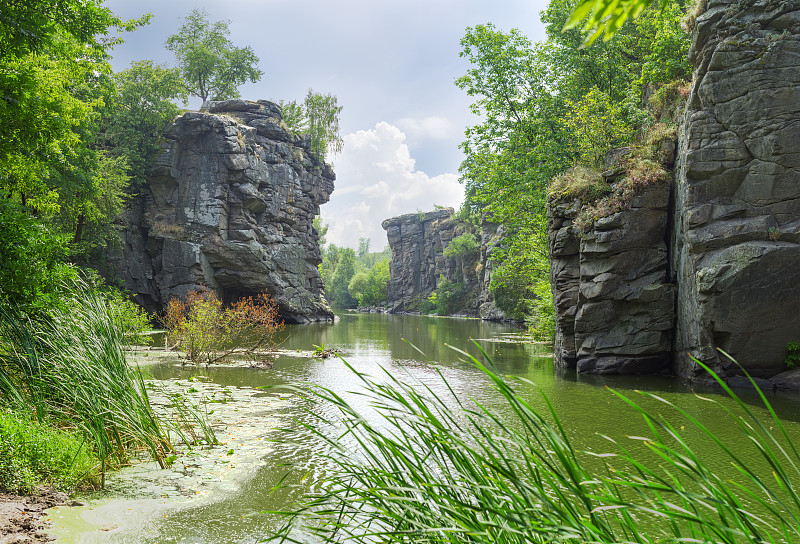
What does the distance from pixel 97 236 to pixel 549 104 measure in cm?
1954

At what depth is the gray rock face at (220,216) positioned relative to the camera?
28.2m

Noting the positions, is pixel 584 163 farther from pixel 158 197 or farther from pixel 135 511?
pixel 158 197

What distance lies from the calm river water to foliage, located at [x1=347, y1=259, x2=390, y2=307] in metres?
62.2

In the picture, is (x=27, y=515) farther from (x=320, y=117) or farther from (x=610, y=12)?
(x=320, y=117)

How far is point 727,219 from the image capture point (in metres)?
10.6

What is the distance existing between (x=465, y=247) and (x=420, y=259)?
16.3 metres

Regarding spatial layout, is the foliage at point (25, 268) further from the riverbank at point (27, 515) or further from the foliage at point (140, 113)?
the foliage at point (140, 113)

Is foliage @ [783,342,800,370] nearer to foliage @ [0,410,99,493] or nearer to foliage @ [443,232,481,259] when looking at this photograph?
foliage @ [0,410,99,493]

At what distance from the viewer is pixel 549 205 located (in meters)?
14.3

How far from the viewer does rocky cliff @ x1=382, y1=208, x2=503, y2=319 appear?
184ft

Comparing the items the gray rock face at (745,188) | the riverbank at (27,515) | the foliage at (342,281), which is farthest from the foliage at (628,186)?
the foliage at (342,281)

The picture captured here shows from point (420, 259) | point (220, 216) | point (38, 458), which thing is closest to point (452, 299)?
point (420, 259)

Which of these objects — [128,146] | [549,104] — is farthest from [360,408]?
[128,146]

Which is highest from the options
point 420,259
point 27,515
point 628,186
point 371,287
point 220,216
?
point 420,259
